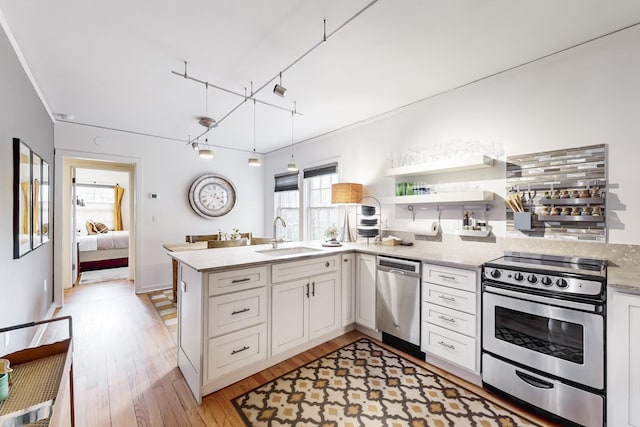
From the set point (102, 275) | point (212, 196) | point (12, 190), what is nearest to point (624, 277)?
point (12, 190)

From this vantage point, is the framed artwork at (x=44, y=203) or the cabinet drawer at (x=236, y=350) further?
the framed artwork at (x=44, y=203)

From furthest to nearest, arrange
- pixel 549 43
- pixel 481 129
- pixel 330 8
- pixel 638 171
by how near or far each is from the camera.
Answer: pixel 481 129 → pixel 549 43 → pixel 638 171 → pixel 330 8

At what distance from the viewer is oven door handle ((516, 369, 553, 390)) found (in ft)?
5.92

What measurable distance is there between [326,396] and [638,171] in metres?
2.71

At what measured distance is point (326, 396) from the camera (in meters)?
2.01

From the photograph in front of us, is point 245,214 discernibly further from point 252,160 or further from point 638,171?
point 638,171

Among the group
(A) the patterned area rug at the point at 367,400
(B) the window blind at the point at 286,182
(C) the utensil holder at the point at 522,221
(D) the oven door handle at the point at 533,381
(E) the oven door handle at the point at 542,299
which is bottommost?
(A) the patterned area rug at the point at 367,400

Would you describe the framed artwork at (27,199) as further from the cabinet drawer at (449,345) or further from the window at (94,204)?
the window at (94,204)

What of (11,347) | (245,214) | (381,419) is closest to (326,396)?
(381,419)

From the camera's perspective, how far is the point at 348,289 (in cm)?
299

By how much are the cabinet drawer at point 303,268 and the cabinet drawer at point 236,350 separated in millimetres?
419

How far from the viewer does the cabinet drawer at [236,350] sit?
6.57ft

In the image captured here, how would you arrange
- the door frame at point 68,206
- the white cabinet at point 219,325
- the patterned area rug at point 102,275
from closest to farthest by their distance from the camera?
the white cabinet at point 219,325 → the door frame at point 68,206 → the patterned area rug at point 102,275

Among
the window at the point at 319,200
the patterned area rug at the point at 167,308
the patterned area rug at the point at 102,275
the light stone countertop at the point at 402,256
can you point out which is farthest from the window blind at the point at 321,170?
the patterned area rug at the point at 102,275
